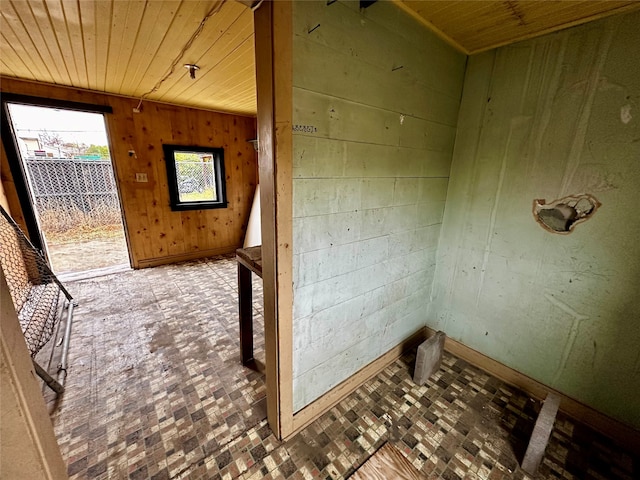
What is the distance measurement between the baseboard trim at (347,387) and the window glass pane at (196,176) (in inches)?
143

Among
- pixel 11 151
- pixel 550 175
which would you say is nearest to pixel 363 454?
pixel 550 175

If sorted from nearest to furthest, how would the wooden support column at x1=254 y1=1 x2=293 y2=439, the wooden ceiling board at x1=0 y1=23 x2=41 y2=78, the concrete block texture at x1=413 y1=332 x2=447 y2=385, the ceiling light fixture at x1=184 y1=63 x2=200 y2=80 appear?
the wooden support column at x1=254 y1=1 x2=293 y2=439
the wooden ceiling board at x1=0 y1=23 x2=41 y2=78
the concrete block texture at x1=413 y1=332 x2=447 y2=385
the ceiling light fixture at x1=184 y1=63 x2=200 y2=80

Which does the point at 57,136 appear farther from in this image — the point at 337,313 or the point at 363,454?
the point at 363,454

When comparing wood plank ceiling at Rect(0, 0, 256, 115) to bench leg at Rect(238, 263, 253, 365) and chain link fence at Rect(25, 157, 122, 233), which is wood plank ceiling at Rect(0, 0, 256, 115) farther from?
chain link fence at Rect(25, 157, 122, 233)

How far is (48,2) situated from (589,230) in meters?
3.21

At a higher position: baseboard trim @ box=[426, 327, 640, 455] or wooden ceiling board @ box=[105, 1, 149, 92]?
wooden ceiling board @ box=[105, 1, 149, 92]

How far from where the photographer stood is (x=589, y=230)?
57.0 inches

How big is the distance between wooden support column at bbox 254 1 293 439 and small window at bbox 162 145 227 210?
10.8 feet

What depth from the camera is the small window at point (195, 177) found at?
12.3 feet

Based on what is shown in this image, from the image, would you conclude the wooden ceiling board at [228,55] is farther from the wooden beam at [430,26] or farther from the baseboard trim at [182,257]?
the baseboard trim at [182,257]

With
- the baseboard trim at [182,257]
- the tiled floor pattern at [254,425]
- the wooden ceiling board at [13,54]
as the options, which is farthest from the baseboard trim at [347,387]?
the baseboard trim at [182,257]

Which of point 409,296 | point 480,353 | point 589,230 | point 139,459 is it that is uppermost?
point 589,230

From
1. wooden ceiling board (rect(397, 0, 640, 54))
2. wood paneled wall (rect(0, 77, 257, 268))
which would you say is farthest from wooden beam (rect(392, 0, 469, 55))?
wood paneled wall (rect(0, 77, 257, 268))

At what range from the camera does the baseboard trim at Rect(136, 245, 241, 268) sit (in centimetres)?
376
